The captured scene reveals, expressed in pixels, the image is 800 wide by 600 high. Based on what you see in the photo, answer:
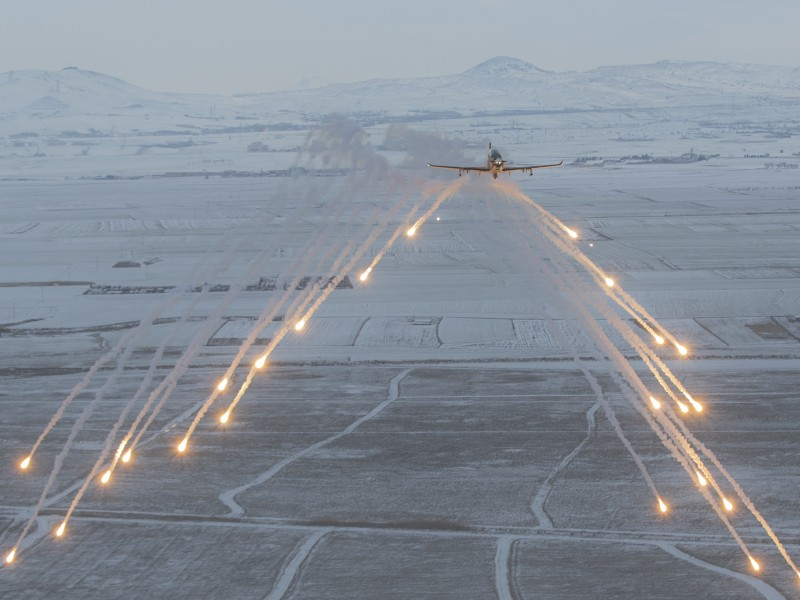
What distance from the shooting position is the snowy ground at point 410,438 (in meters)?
58.8

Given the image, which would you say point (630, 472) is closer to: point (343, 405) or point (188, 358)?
point (343, 405)

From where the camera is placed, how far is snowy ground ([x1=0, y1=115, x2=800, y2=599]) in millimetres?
58750

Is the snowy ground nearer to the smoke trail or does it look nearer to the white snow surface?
the white snow surface

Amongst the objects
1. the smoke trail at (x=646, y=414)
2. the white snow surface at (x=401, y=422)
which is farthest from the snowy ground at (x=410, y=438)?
the smoke trail at (x=646, y=414)

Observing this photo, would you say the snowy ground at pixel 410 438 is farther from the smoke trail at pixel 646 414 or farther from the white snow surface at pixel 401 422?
the smoke trail at pixel 646 414

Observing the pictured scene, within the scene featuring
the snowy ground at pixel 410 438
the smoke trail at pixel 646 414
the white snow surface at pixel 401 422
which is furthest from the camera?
the smoke trail at pixel 646 414

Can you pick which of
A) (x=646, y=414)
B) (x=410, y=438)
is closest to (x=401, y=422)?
(x=410, y=438)

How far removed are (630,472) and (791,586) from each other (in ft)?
57.6

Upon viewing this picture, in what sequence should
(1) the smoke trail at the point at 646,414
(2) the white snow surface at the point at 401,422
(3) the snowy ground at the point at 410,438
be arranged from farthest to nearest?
(1) the smoke trail at the point at 646,414 < (2) the white snow surface at the point at 401,422 < (3) the snowy ground at the point at 410,438

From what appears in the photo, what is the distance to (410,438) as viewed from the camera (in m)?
79.9

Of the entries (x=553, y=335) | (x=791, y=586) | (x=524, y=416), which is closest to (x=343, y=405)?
(x=524, y=416)

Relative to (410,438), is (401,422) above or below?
above

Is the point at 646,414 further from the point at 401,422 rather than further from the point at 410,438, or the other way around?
→ the point at 401,422

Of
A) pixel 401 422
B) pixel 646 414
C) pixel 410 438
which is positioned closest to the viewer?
pixel 410 438
